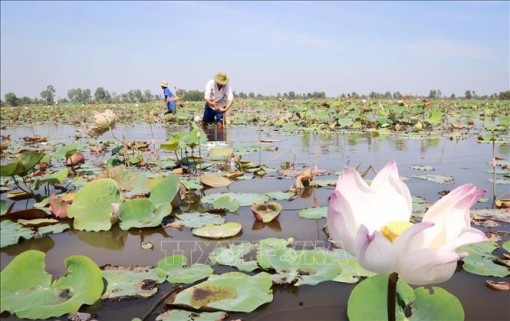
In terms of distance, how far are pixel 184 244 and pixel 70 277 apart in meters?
0.65

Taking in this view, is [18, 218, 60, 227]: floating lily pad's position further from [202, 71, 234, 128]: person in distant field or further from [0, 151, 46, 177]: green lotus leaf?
[202, 71, 234, 128]: person in distant field

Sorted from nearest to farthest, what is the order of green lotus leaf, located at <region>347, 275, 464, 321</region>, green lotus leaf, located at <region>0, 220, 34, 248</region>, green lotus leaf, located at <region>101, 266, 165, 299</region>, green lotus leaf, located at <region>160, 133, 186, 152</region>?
green lotus leaf, located at <region>347, 275, 464, 321</region>
green lotus leaf, located at <region>101, 266, 165, 299</region>
green lotus leaf, located at <region>0, 220, 34, 248</region>
green lotus leaf, located at <region>160, 133, 186, 152</region>

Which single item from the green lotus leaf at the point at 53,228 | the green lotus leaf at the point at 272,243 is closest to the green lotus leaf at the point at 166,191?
the green lotus leaf at the point at 53,228

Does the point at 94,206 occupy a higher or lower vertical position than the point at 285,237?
higher

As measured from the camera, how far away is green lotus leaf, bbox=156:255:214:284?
151cm

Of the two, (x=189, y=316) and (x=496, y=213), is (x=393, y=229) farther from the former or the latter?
(x=496, y=213)

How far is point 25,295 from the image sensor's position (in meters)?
1.32

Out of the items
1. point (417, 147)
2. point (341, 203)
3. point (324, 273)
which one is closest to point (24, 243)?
point (324, 273)

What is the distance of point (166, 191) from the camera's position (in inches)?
95.7

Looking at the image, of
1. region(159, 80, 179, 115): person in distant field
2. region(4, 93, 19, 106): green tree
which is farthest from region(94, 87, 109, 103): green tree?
region(159, 80, 179, 115): person in distant field

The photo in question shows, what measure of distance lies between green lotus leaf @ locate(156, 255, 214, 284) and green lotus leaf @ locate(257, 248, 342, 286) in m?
0.23

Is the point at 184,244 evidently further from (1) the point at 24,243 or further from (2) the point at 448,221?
(2) the point at 448,221

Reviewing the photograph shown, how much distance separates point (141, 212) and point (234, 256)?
76 centimetres

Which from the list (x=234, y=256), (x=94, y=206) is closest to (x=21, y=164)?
(x=94, y=206)
